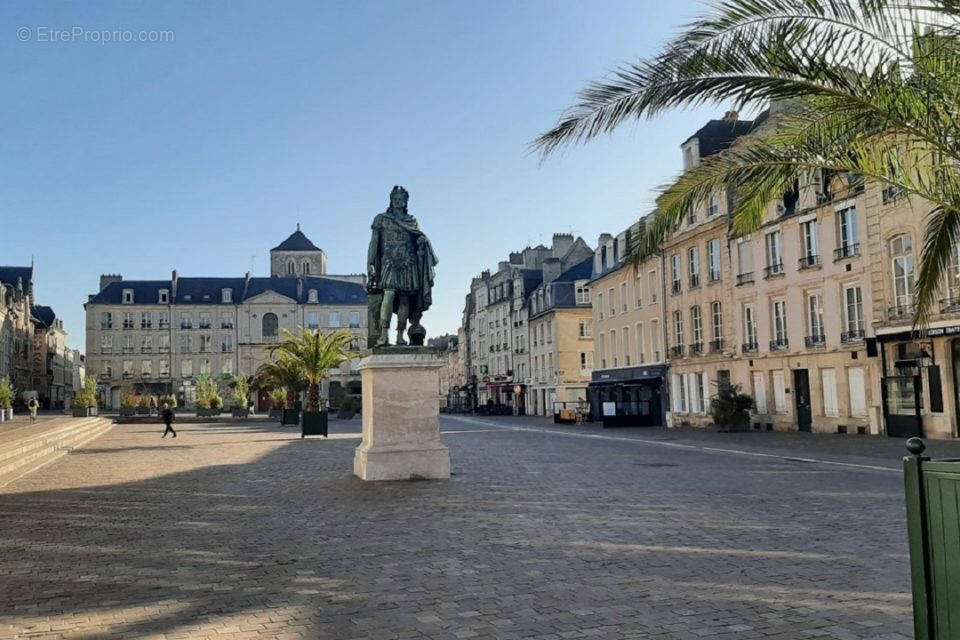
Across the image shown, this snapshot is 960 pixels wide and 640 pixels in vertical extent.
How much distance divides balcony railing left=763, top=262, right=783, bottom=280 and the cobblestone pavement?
713 inches

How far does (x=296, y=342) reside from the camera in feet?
117

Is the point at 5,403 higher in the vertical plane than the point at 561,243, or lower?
lower

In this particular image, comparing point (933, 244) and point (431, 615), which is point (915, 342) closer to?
point (933, 244)

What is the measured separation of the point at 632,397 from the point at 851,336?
52.6 feet

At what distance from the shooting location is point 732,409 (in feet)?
95.9

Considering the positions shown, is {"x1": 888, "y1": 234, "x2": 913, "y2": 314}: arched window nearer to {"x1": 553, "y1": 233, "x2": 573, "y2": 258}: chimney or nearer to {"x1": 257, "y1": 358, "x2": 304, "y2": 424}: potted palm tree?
{"x1": 257, "y1": 358, "x2": 304, "y2": 424}: potted palm tree

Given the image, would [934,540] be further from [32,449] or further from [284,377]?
[284,377]

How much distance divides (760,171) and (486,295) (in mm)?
73973

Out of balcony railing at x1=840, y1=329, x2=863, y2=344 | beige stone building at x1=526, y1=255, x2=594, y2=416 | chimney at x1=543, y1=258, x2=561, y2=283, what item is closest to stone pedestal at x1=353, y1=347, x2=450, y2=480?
balcony railing at x1=840, y1=329, x2=863, y2=344

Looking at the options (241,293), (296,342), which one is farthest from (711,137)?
(241,293)

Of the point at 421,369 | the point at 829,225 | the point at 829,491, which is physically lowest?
the point at 829,491

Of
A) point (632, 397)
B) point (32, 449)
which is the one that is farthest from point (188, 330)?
point (32, 449)

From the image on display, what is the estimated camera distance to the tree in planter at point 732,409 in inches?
1152

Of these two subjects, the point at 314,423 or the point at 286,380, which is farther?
the point at 286,380
